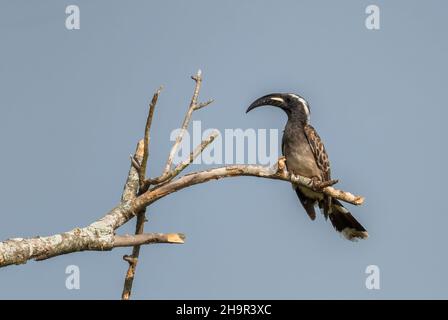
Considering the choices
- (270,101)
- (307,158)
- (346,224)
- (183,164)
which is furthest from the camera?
(270,101)

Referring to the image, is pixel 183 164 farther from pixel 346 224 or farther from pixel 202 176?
pixel 346 224

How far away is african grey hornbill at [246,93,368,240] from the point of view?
9609 mm

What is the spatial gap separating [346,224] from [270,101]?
2.01 metres

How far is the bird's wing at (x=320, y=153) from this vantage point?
10141 mm

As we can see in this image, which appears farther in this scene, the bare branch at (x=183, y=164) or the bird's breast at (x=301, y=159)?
the bird's breast at (x=301, y=159)

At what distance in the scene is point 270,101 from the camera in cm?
1038

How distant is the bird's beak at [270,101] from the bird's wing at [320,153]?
0.57m

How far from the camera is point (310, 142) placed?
10.2 metres

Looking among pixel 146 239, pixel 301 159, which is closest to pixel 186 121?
pixel 146 239

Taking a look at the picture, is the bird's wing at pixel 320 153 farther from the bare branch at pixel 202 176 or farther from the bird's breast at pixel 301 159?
the bare branch at pixel 202 176

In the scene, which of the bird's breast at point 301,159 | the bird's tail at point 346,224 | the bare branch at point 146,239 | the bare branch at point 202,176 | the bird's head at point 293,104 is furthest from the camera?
the bird's head at point 293,104

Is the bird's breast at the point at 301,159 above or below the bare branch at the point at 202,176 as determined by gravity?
above

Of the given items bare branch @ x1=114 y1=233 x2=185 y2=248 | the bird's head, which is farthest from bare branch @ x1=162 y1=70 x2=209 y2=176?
the bird's head

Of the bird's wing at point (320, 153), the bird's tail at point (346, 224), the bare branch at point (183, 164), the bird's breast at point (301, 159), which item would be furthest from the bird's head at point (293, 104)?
the bare branch at point (183, 164)
